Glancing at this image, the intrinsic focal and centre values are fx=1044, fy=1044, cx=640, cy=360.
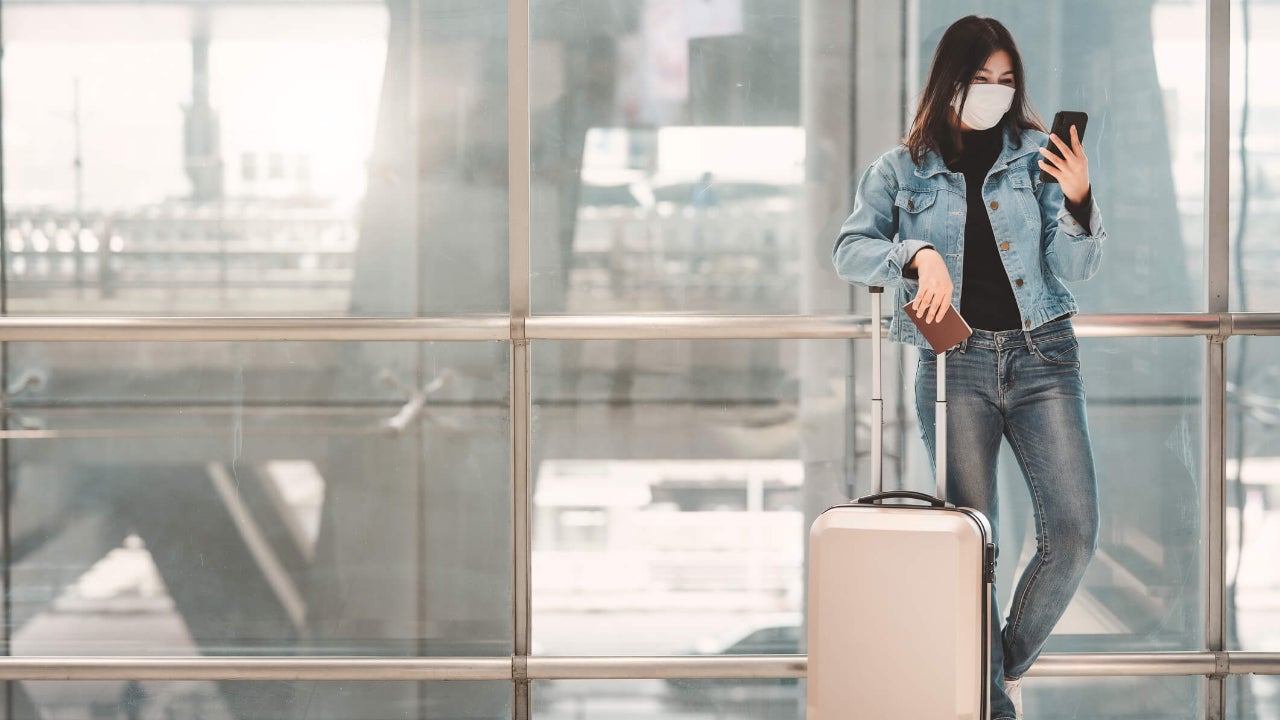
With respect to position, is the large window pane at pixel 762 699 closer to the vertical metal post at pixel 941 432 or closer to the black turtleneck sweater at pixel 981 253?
the vertical metal post at pixel 941 432

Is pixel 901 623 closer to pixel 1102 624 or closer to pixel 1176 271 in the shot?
pixel 1102 624

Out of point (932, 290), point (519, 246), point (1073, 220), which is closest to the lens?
point (932, 290)

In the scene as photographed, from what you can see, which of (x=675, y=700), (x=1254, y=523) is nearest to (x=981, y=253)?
(x=1254, y=523)

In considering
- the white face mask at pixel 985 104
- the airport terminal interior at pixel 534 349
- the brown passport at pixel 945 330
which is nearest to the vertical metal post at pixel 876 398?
the brown passport at pixel 945 330

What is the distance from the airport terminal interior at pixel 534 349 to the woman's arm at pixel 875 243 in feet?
1.70

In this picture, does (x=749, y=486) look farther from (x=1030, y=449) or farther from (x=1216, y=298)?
(x=1216, y=298)

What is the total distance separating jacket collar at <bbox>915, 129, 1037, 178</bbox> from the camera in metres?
2.20

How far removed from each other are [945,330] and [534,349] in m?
1.16

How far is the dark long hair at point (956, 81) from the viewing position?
7.07ft

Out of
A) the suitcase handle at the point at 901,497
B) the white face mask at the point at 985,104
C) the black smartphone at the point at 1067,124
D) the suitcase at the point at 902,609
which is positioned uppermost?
the white face mask at the point at 985,104

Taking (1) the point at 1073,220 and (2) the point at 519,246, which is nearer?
(1) the point at 1073,220

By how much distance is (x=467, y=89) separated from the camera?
109 inches

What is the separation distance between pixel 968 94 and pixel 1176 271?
105 cm

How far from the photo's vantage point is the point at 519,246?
2.77 meters
